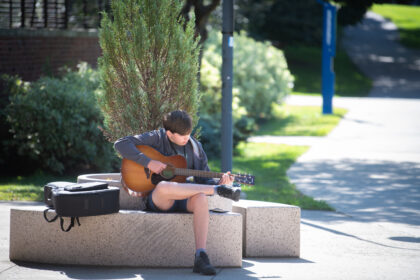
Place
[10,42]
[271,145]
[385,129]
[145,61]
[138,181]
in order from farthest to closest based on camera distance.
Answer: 1. [385,129]
2. [271,145]
3. [10,42]
4. [145,61]
5. [138,181]

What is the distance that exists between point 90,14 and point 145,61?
28.7 ft

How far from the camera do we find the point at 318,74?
37.5 metres

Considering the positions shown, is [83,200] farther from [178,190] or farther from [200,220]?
[200,220]

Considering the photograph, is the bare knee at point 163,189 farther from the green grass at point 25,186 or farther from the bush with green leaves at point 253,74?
the bush with green leaves at point 253,74

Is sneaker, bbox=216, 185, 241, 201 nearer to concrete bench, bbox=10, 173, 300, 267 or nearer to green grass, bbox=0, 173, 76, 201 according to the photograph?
concrete bench, bbox=10, 173, 300, 267

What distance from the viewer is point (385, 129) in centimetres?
1661

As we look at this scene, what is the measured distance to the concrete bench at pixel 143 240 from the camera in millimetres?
5773

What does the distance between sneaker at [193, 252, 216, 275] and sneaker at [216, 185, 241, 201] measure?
1.58ft

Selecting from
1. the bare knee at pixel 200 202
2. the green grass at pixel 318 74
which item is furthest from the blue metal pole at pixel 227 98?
the green grass at pixel 318 74

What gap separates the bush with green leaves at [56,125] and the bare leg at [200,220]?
475 cm

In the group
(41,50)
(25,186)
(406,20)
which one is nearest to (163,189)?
(25,186)

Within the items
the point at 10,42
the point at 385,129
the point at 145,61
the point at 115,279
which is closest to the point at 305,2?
the point at 385,129

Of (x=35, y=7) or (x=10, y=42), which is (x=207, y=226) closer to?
(x=10, y=42)

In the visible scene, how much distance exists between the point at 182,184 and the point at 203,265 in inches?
25.3
